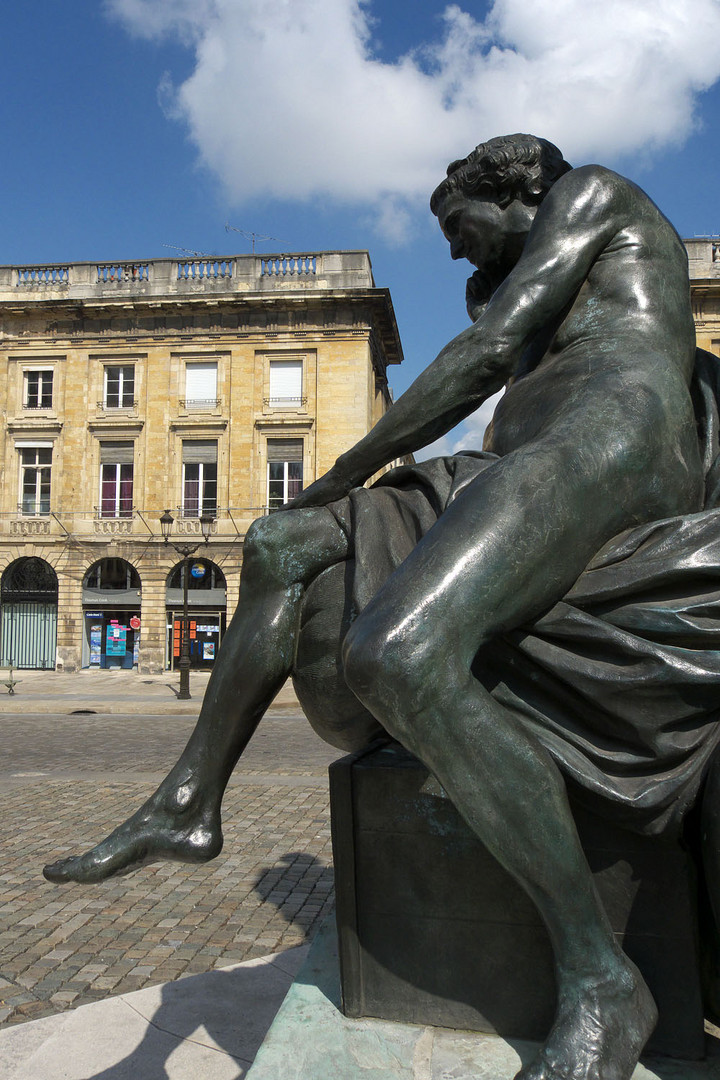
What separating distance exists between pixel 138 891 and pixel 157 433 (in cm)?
2565

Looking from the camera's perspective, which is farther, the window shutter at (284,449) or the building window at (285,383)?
the building window at (285,383)

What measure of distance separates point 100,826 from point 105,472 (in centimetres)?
2473

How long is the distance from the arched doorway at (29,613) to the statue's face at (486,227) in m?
29.0

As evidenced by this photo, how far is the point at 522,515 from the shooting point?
1573 millimetres

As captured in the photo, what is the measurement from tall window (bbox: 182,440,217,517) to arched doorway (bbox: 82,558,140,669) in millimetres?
3228

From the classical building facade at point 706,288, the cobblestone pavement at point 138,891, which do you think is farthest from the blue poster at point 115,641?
the classical building facade at point 706,288

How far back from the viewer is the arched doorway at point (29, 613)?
95.6ft

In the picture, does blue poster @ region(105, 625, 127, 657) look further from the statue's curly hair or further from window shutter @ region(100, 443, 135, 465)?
the statue's curly hair

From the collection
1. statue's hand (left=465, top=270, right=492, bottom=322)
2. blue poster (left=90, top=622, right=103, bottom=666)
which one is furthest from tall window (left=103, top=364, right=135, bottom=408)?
statue's hand (left=465, top=270, right=492, bottom=322)

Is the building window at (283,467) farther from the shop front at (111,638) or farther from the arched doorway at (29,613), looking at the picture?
the arched doorway at (29,613)

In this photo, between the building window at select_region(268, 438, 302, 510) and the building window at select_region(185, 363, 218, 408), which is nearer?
the building window at select_region(268, 438, 302, 510)

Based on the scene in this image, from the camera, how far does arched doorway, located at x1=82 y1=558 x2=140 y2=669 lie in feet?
94.5

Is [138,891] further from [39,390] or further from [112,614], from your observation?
[39,390]

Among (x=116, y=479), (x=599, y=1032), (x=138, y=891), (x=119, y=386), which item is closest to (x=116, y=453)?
(x=116, y=479)
